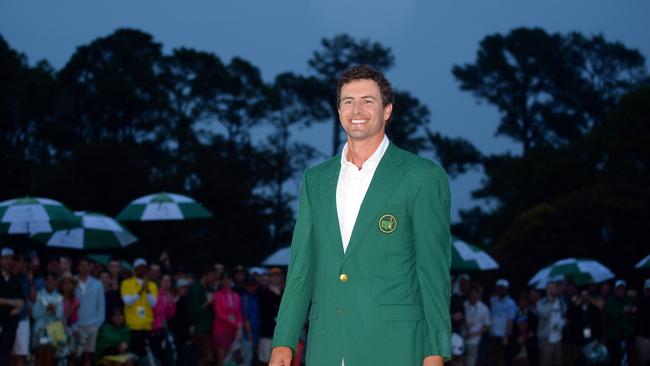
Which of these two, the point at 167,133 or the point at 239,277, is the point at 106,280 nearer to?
the point at 239,277

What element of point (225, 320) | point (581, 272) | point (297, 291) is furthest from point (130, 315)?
point (581, 272)

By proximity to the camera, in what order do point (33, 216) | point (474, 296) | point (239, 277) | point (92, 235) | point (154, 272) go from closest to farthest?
point (33, 216), point (154, 272), point (239, 277), point (92, 235), point (474, 296)

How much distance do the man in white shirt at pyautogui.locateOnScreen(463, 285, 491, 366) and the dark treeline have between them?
25.7 meters

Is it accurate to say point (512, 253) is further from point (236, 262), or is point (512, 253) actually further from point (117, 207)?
point (117, 207)

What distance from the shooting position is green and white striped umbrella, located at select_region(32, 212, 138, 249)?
20328 millimetres

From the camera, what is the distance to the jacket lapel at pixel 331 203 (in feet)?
16.5

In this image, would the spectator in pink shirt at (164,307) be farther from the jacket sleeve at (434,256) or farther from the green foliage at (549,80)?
the green foliage at (549,80)

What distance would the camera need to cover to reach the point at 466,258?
24406 millimetres

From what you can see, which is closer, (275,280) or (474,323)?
(275,280)

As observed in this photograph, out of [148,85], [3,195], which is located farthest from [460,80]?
[3,195]

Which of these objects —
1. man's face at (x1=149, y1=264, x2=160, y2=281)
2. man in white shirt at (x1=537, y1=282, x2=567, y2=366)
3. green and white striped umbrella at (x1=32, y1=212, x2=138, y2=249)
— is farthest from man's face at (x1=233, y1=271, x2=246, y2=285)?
man in white shirt at (x1=537, y1=282, x2=567, y2=366)

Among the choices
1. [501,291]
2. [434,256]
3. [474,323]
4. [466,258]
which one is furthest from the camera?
[466,258]

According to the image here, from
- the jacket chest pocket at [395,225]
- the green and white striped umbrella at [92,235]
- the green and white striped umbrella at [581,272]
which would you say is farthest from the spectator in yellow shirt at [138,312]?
the green and white striped umbrella at [581,272]

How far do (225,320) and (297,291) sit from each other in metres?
13.8
